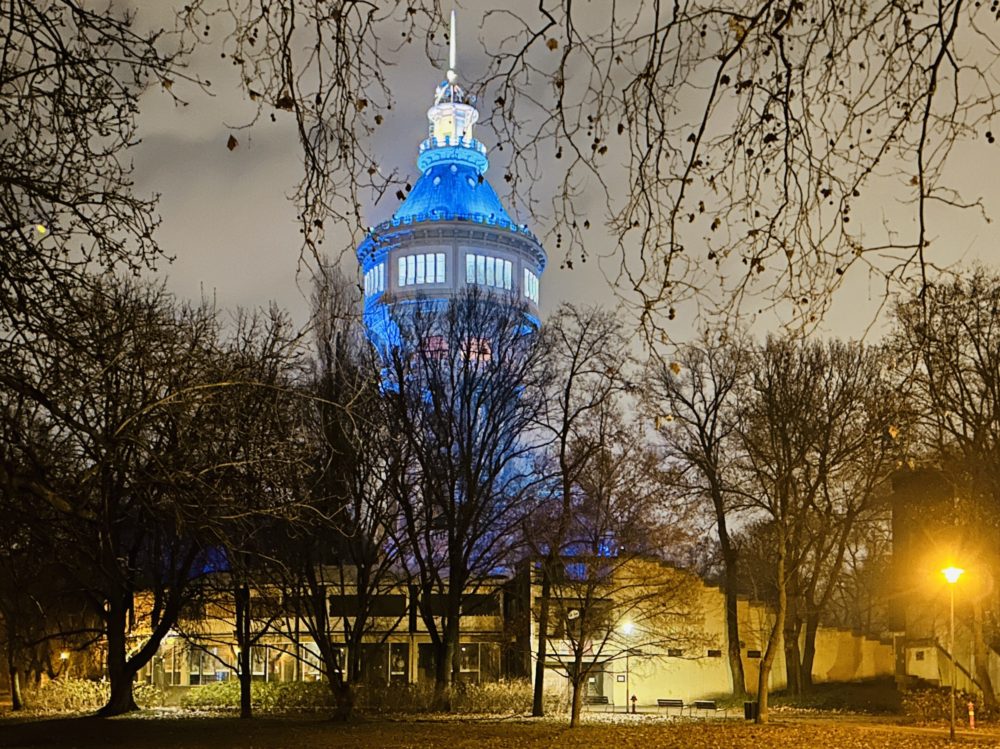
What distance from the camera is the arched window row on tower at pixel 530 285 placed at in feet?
305

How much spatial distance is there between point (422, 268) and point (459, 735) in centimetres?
6512

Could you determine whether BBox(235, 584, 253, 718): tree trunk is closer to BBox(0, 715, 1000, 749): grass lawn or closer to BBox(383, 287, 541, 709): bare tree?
BBox(0, 715, 1000, 749): grass lawn

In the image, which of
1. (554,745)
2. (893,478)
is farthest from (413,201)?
(554,745)

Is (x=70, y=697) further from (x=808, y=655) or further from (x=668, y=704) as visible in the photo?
(x=808, y=655)

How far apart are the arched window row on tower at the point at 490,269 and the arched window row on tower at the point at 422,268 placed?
2.06 m

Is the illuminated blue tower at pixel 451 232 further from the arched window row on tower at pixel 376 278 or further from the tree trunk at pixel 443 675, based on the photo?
the tree trunk at pixel 443 675

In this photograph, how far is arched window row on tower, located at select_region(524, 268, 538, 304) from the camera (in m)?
92.8

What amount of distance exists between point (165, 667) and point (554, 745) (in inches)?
958

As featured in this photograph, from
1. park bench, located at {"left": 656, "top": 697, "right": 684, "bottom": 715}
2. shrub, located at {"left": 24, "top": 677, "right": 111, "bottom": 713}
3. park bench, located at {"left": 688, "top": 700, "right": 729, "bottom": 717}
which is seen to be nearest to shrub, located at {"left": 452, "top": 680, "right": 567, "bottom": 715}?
park bench, located at {"left": 656, "top": 697, "right": 684, "bottom": 715}

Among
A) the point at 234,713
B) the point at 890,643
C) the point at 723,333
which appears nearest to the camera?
the point at 723,333

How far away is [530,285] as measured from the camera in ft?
308

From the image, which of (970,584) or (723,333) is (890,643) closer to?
(970,584)

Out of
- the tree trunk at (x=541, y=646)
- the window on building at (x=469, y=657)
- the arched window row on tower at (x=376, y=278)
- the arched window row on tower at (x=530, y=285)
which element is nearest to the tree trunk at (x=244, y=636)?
the tree trunk at (x=541, y=646)

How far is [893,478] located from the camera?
134 ft
